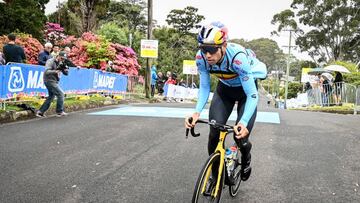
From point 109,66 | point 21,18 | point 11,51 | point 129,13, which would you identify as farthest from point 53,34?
point 129,13

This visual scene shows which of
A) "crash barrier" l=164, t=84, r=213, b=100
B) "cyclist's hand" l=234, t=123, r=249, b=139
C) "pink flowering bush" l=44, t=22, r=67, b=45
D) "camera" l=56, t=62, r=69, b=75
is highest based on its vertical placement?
"pink flowering bush" l=44, t=22, r=67, b=45

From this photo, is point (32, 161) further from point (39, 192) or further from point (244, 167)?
point (244, 167)

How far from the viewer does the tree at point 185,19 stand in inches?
2101

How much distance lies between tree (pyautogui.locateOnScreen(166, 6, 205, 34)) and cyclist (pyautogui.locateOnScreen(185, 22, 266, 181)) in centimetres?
4954

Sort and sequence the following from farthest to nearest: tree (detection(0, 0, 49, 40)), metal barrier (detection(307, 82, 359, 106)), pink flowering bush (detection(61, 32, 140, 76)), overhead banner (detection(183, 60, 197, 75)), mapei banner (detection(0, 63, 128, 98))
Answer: overhead banner (detection(183, 60, 197, 75)) → tree (detection(0, 0, 49, 40)) → pink flowering bush (detection(61, 32, 140, 76)) → metal barrier (detection(307, 82, 359, 106)) → mapei banner (detection(0, 63, 128, 98))

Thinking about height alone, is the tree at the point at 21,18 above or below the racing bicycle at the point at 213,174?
above

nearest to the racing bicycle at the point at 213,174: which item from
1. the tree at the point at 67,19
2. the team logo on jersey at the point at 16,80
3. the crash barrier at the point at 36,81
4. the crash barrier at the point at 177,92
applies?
the crash barrier at the point at 36,81

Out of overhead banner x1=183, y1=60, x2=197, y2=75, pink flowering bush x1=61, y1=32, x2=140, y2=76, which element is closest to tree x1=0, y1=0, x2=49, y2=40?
pink flowering bush x1=61, y1=32, x2=140, y2=76

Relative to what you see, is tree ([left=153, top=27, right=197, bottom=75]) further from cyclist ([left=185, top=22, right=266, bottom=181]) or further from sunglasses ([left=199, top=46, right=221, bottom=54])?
sunglasses ([left=199, top=46, right=221, bottom=54])

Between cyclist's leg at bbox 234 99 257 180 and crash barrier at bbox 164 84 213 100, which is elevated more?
cyclist's leg at bbox 234 99 257 180

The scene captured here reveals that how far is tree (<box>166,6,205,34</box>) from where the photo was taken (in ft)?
175

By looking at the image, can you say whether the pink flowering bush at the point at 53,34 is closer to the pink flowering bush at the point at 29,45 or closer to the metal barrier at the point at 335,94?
the pink flowering bush at the point at 29,45

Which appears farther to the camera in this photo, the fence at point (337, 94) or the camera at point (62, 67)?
the fence at point (337, 94)

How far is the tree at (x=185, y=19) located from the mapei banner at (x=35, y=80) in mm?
37998
